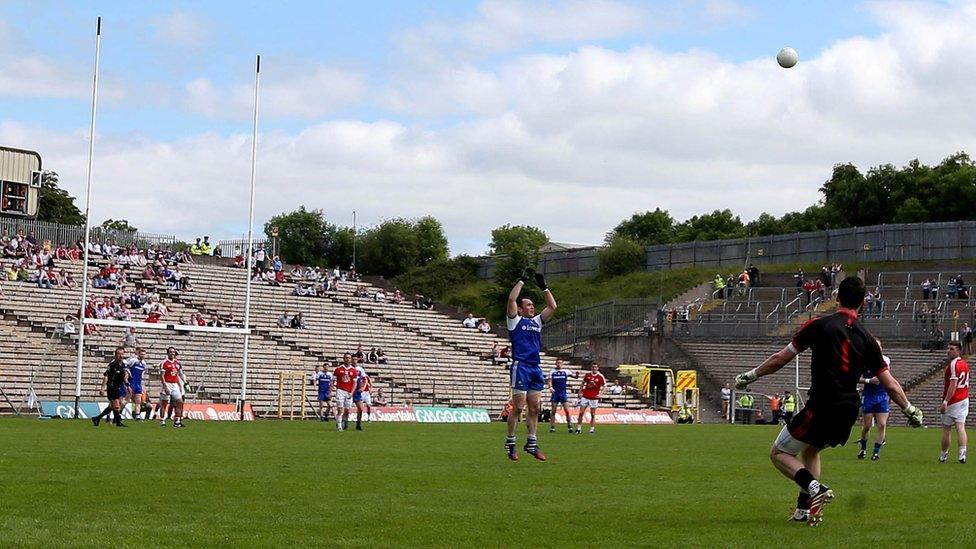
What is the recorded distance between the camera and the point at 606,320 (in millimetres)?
75438

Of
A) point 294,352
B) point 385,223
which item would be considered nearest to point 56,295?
point 294,352

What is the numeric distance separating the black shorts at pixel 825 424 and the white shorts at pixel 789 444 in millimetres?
69

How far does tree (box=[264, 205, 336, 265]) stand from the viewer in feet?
421

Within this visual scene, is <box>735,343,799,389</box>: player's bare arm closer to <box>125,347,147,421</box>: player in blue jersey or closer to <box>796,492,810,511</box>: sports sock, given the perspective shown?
<box>796,492,810,511</box>: sports sock

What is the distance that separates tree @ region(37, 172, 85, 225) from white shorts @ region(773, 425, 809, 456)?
321 ft

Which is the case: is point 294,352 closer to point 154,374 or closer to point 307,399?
point 307,399

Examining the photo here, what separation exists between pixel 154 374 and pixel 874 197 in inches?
2718

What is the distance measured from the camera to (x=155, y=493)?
552 inches

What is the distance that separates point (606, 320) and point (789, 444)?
63.2 metres

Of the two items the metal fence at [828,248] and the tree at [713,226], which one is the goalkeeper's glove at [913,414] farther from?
the tree at [713,226]

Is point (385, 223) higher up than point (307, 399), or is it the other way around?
point (385, 223)

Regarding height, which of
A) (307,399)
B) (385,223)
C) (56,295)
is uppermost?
(385,223)

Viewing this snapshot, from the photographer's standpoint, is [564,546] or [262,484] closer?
[564,546]

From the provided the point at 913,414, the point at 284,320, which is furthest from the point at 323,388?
the point at 913,414
